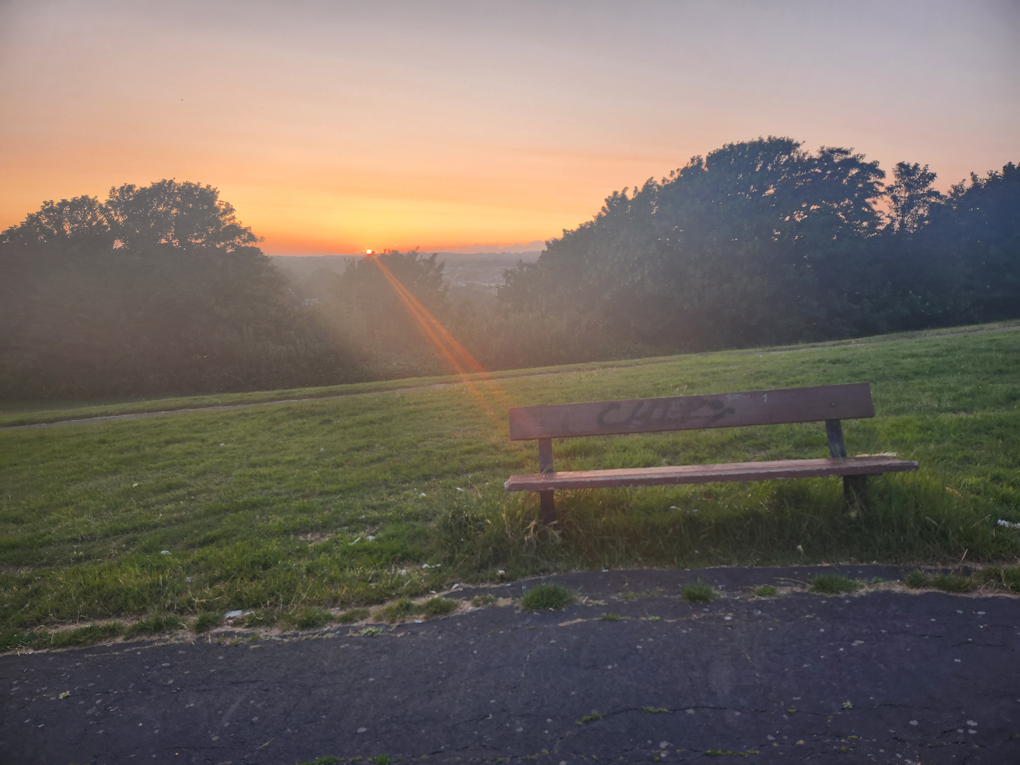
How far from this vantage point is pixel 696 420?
4.66 m

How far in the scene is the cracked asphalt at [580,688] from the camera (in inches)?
101

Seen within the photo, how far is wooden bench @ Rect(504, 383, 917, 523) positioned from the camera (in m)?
4.48

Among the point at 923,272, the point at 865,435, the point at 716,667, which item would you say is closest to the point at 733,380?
the point at 865,435

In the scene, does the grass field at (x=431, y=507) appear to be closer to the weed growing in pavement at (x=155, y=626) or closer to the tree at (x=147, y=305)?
the weed growing in pavement at (x=155, y=626)

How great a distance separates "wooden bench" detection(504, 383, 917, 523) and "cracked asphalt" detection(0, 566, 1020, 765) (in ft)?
2.73

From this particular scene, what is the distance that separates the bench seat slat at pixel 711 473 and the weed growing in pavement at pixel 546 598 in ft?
2.65

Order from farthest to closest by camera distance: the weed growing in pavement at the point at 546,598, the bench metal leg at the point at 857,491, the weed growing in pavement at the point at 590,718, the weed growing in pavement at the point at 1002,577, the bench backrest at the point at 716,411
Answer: the bench backrest at the point at 716,411 < the bench metal leg at the point at 857,491 < the weed growing in pavement at the point at 546,598 < the weed growing in pavement at the point at 1002,577 < the weed growing in pavement at the point at 590,718

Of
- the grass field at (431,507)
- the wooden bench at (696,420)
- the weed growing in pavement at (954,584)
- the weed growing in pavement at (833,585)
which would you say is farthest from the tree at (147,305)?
the weed growing in pavement at (954,584)

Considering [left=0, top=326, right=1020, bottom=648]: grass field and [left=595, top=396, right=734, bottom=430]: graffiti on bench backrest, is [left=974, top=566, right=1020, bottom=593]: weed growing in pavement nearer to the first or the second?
[left=0, top=326, right=1020, bottom=648]: grass field

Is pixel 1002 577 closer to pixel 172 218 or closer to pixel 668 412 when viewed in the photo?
pixel 668 412

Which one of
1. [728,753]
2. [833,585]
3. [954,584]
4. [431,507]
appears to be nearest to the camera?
[728,753]

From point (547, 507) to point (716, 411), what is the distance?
1.42 m

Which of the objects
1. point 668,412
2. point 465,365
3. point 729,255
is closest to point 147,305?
point 465,365

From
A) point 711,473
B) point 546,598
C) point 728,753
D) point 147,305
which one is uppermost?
point 147,305
